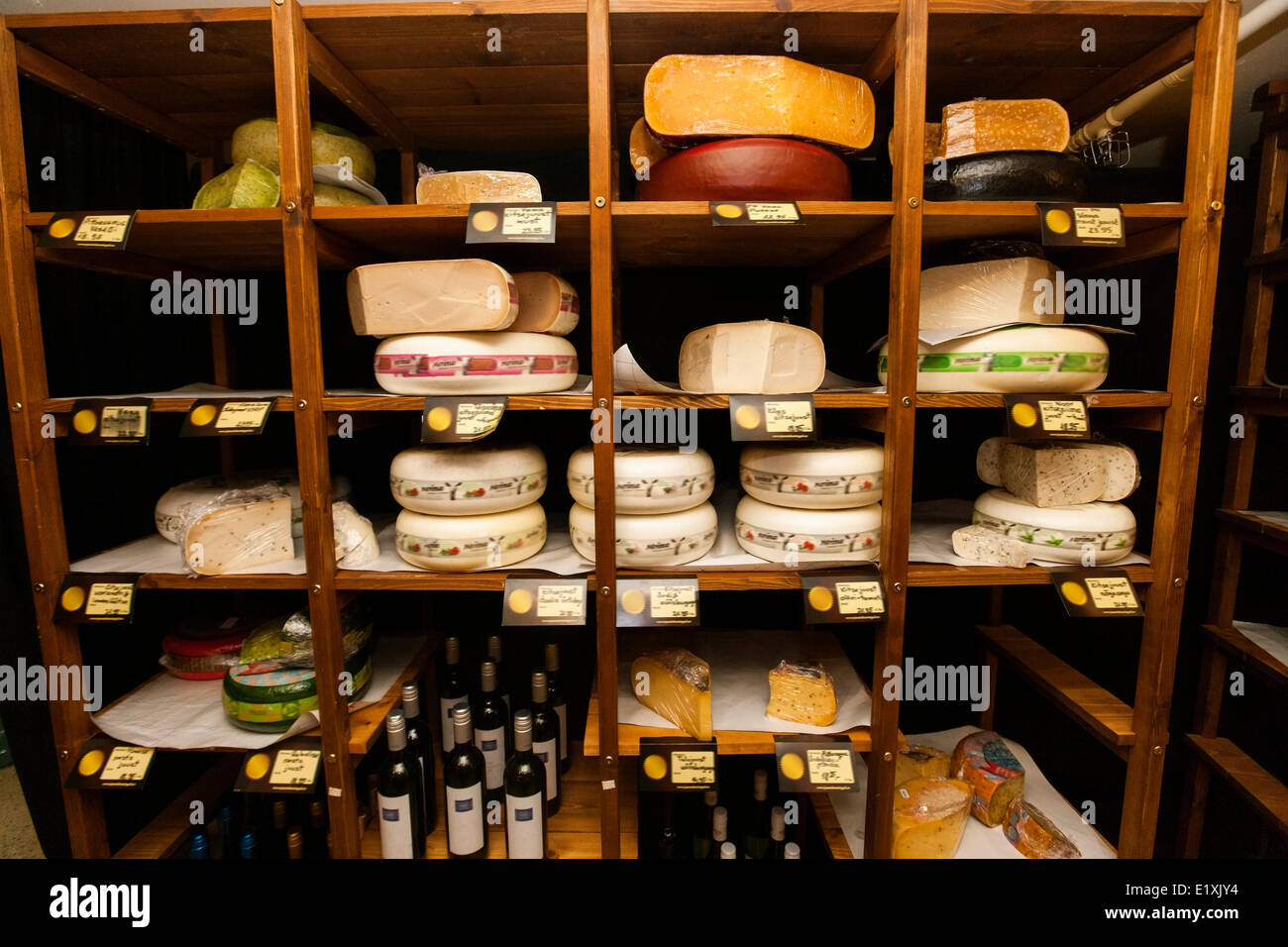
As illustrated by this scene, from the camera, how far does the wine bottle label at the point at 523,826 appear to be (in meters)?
1.44

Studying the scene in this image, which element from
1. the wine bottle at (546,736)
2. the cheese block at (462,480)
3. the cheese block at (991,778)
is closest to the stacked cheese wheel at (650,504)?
the cheese block at (462,480)

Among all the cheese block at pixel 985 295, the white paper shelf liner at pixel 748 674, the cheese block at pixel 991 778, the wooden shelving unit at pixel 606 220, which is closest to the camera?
the wooden shelving unit at pixel 606 220

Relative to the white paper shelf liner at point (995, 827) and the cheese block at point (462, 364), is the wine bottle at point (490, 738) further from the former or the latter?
the white paper shelf liner at point (995, 827)

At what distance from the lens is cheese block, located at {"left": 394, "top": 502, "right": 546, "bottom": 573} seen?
135 cm

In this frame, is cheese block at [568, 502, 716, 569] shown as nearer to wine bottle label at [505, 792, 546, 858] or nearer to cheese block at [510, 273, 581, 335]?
cheese block at [510, 273, 581, 335]

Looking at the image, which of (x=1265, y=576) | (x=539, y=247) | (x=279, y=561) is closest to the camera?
(x=279, y=561)

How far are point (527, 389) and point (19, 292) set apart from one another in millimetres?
1036

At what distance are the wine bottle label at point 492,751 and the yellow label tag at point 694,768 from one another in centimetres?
50

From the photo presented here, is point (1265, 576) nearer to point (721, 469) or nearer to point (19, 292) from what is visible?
point (721, 469)

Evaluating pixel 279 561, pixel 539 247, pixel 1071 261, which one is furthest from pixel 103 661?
pixel 1071 261

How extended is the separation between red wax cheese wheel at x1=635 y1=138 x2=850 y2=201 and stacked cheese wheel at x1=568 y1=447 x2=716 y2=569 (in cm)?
53

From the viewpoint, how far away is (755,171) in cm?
126

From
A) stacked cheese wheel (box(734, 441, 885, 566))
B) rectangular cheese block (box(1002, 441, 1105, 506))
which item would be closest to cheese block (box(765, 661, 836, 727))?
stacked cheese wheel (box(734, 441, 885, 566))

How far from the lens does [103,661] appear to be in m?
1.61
